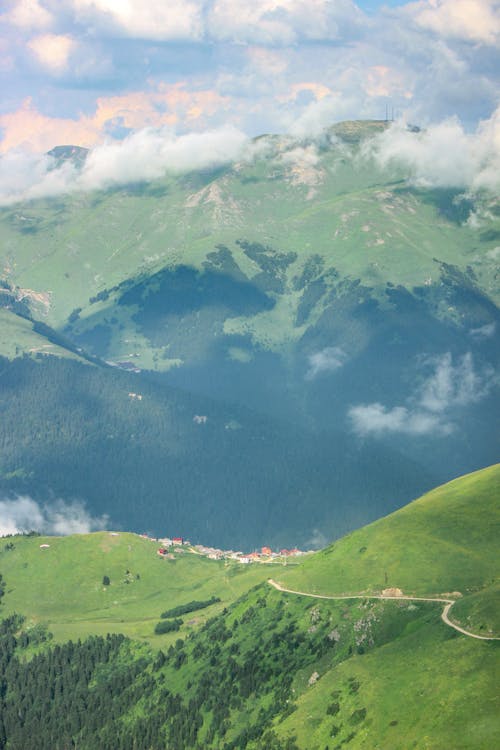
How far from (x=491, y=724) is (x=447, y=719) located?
1133 centimetres

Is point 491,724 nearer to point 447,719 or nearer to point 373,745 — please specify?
point 447,719

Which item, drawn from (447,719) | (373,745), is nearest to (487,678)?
(447,719)

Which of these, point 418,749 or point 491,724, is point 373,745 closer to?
point 418,749

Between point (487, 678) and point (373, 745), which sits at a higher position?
point (487, 678)

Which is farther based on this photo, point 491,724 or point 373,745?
point 373,745

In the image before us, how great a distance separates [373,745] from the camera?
199625 mm

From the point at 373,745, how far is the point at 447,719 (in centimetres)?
1681

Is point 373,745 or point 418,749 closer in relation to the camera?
point 418,749

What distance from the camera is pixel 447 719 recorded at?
19175cm

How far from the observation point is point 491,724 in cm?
18238

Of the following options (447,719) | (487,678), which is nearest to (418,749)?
(447,719)

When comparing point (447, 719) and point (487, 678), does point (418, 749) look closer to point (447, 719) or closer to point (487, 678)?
point (447, 719)

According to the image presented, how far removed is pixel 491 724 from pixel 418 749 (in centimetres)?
1447

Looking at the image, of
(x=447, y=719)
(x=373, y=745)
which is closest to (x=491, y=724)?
(x=447, y=719)
